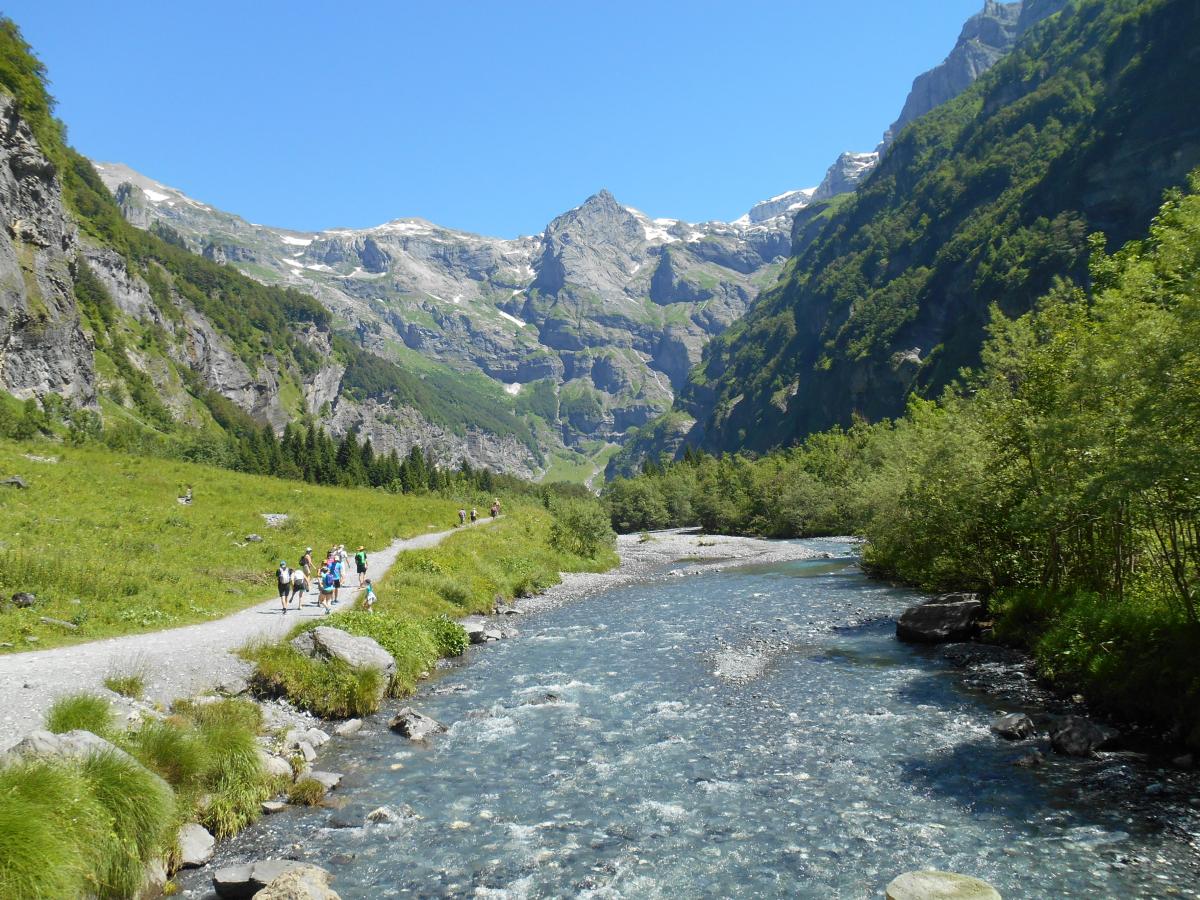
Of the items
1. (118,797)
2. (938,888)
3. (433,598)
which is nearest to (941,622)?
(938,888)

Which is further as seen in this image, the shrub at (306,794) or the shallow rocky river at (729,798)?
the shrub at (306,794)

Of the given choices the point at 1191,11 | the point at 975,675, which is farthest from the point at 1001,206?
the point at 975,675

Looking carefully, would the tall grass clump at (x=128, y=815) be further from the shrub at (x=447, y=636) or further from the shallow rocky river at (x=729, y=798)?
the shrub at (x=447, y=636)

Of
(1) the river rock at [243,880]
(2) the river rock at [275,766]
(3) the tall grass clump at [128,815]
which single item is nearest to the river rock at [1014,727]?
(1) the river rock at [243,880]

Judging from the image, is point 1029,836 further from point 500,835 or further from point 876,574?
point 876,574

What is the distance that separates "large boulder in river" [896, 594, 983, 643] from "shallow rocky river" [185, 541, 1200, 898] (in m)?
3.29

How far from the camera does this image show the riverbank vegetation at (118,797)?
30.5 ft

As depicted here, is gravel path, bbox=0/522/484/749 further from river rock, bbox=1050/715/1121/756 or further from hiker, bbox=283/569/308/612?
river rock, bbox=1050/715/1121/756

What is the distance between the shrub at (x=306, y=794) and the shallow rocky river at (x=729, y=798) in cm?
58

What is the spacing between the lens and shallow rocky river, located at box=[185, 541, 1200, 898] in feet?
39.6

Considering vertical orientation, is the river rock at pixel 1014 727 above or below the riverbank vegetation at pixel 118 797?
below

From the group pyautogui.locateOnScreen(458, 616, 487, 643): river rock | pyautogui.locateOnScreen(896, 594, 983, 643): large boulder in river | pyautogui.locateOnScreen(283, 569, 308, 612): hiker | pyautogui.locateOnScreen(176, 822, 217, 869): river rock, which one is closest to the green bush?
pyautogui.locateOnScreen(176, 822, 217, 869): river rock

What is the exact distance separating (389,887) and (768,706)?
13.0 metres

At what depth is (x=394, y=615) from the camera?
29922 mm
